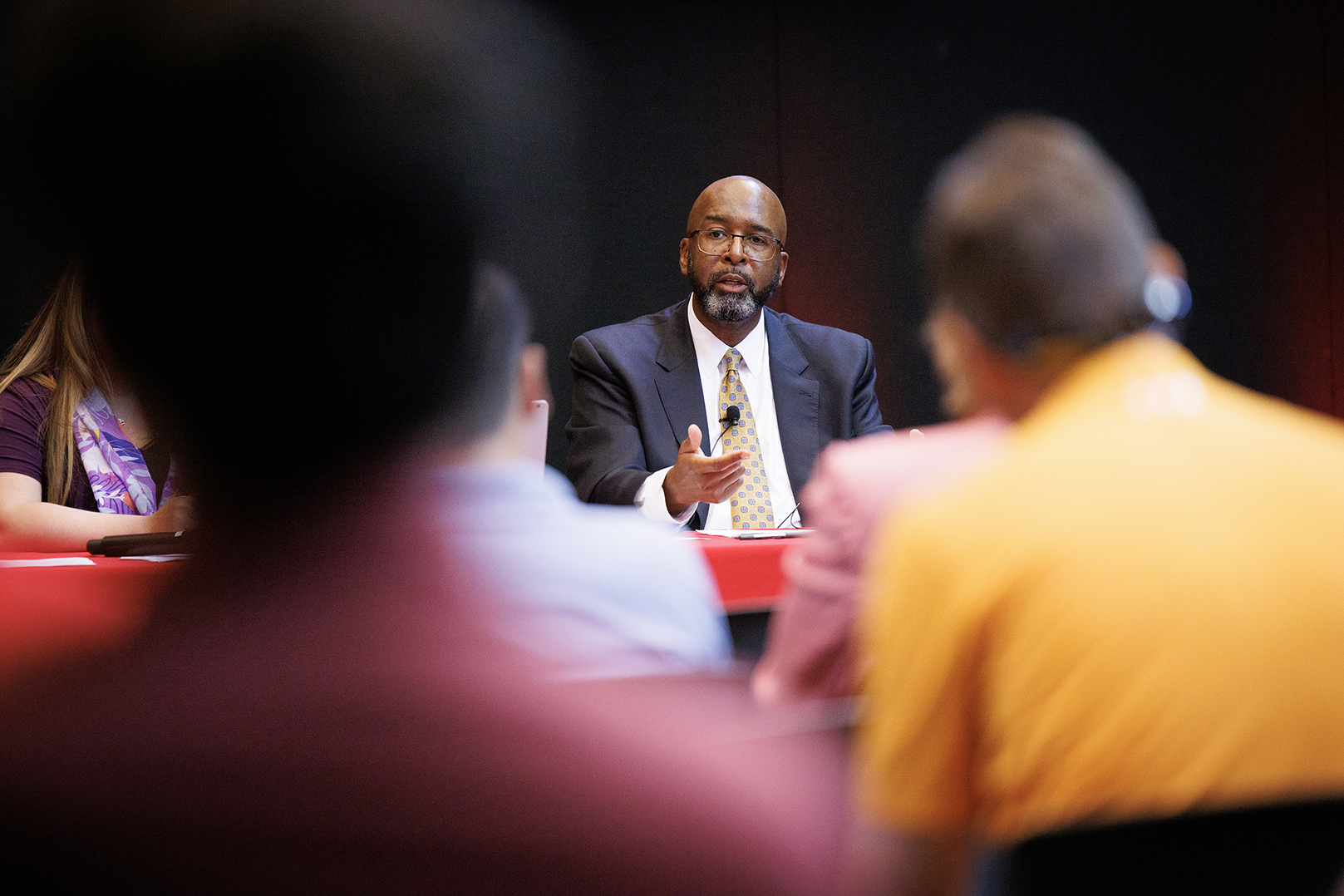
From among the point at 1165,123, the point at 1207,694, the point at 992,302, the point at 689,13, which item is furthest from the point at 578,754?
the point at 1165,123

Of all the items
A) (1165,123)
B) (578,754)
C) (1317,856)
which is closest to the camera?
(578,754)

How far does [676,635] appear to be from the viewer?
1.09ft

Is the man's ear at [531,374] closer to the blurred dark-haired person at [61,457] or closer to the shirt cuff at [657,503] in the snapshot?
the blurred dark-haired person at [61,457]

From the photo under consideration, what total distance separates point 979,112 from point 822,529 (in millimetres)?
3960

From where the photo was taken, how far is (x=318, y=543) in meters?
0.32

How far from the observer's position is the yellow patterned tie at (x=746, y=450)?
9.13 feet

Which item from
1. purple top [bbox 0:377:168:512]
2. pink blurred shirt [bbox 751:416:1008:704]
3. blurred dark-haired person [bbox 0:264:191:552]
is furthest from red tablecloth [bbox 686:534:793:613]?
purple top [bbox 0:377:168:512]

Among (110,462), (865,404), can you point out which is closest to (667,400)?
(865,404)

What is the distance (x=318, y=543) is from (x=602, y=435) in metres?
2.58

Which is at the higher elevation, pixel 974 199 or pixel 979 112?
pixel 979 112

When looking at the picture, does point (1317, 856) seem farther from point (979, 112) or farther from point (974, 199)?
point (979, 112)

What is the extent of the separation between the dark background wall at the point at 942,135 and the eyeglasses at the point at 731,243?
85 cm

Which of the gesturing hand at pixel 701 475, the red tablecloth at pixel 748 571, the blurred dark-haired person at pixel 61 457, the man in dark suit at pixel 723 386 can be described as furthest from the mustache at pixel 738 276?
the blurred dark-haired person at pixel 61 457

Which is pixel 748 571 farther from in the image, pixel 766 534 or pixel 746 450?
pixel 746 450
